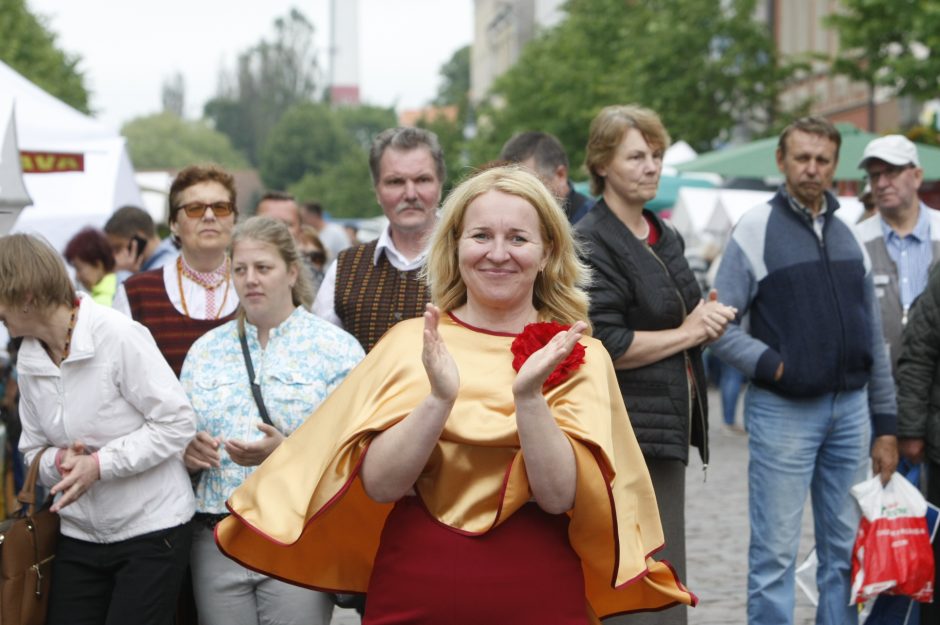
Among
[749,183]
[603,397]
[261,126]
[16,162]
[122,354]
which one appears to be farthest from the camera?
[261,126]

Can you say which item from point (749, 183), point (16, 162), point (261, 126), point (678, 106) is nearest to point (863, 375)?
point (16, 162)

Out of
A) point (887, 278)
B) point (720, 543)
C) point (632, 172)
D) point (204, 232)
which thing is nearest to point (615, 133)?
point (632, 172)

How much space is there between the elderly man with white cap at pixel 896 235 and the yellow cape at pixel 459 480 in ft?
12.4

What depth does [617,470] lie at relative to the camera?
3.85 m

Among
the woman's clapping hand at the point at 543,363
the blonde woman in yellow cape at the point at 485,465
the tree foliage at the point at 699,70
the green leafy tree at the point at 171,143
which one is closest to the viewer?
the woman's clapping hand at the point at 543,363

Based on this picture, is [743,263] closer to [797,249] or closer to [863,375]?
[797,249]

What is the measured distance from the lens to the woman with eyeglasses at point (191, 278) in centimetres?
566

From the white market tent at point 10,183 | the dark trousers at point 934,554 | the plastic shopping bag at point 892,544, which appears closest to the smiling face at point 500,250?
the white market tent at point 10,183

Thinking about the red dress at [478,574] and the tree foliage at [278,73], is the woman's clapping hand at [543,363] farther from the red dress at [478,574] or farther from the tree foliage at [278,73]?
the tree foliage at [278,73]

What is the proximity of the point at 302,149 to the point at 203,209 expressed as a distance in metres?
109

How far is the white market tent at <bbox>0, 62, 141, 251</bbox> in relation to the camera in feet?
29.7

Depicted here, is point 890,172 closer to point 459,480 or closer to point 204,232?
point 204,232

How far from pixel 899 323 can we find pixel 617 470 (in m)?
3.92

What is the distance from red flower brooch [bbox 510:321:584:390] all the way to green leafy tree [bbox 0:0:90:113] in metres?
34.6
